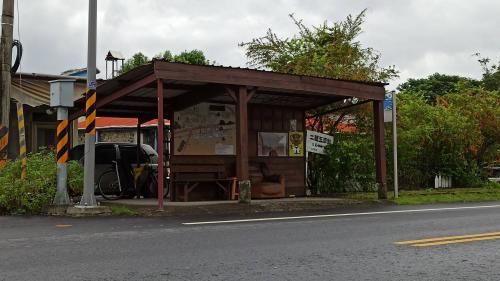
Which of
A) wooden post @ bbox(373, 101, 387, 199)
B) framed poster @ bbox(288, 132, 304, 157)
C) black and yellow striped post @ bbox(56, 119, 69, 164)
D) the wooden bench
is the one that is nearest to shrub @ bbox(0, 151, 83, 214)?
black and yellow striped post @ bbox(56, 119, 69, 164)

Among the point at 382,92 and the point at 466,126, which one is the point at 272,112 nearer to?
the point at 382,92

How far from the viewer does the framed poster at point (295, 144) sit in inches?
663

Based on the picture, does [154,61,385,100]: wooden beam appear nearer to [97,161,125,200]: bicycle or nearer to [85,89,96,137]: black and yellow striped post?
[85,89,96,137]: black and yellow striped post

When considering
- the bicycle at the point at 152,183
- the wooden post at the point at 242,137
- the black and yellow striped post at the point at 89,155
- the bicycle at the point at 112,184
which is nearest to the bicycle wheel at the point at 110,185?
the bicycle at the point at 112,184

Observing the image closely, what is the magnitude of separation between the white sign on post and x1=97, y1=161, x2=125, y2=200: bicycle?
5562 millimetres

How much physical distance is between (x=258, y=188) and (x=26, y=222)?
22.7ft

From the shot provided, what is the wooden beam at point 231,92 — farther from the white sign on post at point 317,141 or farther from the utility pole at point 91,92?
the white sign on post at point 317,141

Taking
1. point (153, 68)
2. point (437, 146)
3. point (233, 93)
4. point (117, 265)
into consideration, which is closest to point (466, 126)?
point (437, 146)

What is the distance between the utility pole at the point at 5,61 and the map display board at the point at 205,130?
4365mm

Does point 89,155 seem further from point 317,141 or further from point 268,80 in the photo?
point 317,141

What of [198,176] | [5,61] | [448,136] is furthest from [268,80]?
[448,136]

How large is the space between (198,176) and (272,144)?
8.87 feet

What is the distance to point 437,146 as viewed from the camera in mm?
21266

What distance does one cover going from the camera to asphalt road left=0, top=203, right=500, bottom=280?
5.50 m
